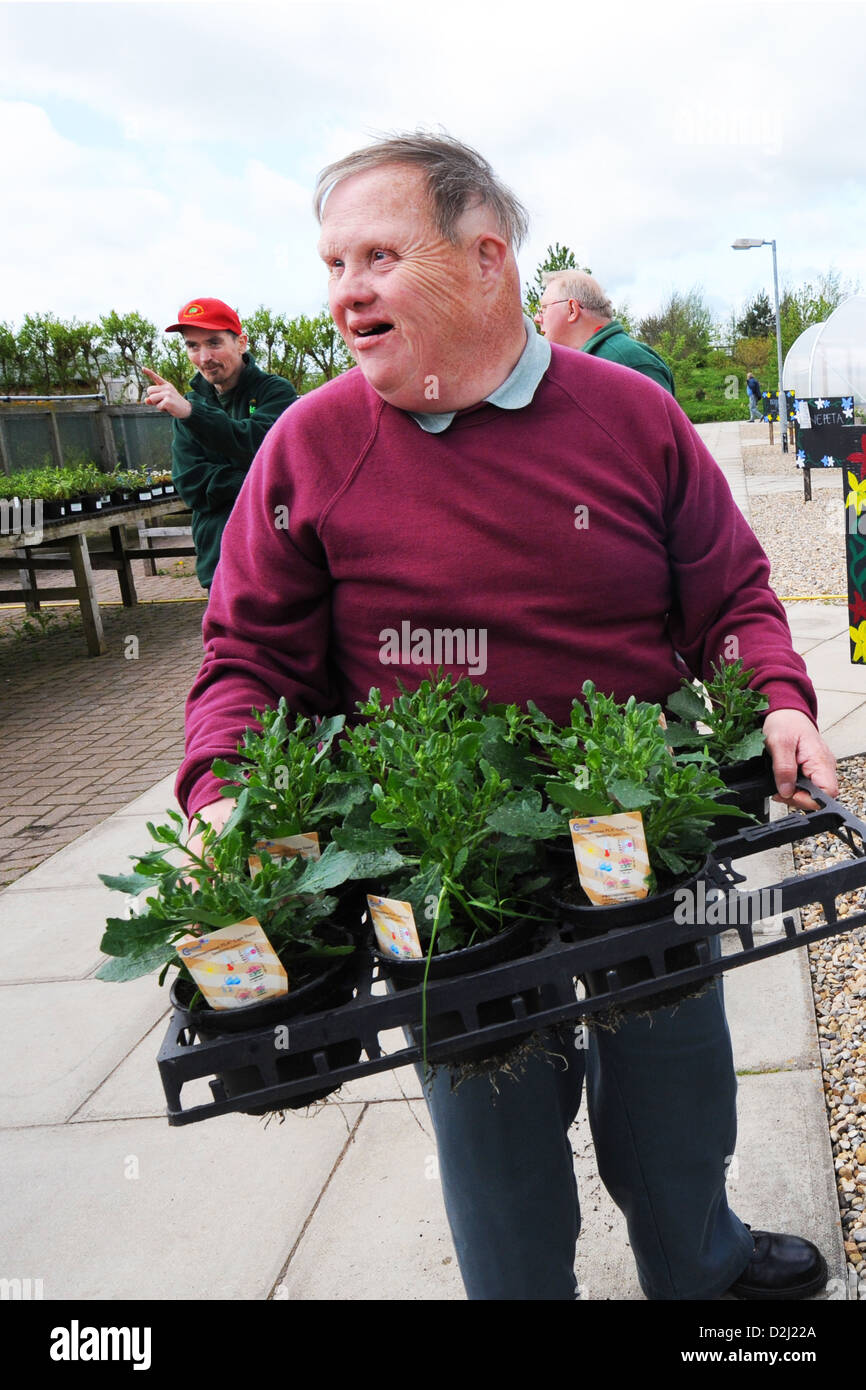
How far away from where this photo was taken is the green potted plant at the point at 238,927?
1.29m

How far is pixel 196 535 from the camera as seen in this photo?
5020 mm

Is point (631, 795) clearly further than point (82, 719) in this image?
No

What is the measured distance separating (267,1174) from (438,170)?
2282 mm

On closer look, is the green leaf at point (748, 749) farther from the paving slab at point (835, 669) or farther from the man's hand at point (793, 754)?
the paving slab at point (835, 669)

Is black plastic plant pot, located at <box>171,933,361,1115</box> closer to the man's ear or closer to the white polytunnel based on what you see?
the man's ear

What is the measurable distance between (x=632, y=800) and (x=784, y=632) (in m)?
0.66

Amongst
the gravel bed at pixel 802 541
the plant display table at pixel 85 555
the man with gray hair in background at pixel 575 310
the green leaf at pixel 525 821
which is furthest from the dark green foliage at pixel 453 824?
the plant display table at pixel 85 555

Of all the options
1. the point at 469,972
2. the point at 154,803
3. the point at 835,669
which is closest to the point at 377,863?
the point at 469,972

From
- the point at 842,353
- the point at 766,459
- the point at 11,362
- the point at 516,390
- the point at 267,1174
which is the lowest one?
the point at 267,1174

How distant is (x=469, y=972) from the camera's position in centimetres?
133

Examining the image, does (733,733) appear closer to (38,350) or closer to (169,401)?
(169,401)

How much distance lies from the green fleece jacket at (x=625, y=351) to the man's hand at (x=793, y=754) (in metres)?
2.62

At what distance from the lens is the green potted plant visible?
129cm

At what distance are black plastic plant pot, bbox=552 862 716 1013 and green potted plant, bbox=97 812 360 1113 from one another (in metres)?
0.28
